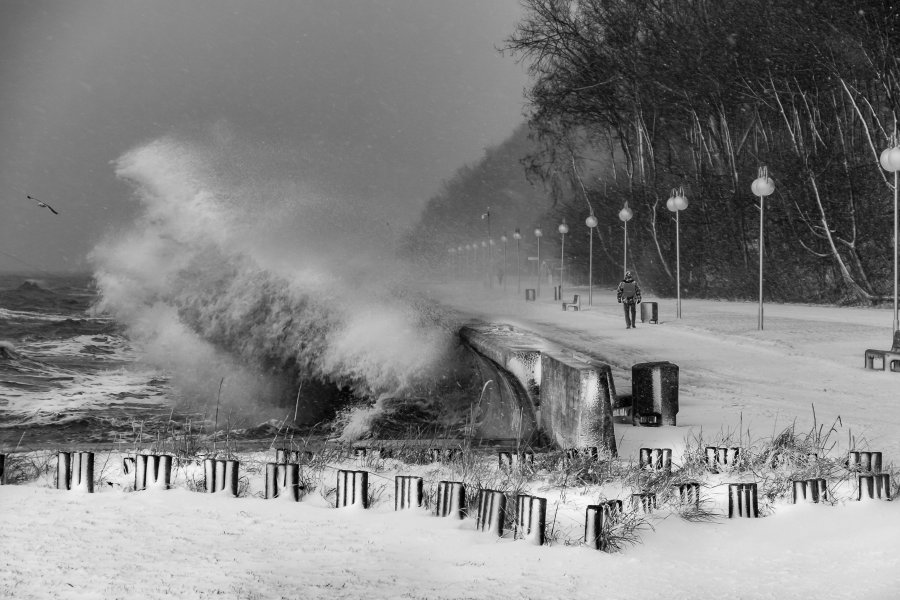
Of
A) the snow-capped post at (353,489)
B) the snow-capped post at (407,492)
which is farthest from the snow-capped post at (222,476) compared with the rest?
the snow-capped post at (407,492)

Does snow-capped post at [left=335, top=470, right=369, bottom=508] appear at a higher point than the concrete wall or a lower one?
lower

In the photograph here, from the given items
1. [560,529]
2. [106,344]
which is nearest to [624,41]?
[106,344]

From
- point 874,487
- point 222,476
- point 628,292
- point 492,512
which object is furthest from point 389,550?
point 628,292

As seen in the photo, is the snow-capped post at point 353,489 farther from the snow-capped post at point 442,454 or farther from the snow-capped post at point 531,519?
the snow-capped post at point 442,454

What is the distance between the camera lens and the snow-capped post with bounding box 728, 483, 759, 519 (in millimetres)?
6129

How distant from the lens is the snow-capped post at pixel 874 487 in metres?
6.40

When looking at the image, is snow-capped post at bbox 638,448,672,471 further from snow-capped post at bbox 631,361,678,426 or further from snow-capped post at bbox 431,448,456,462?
snow-capped post at bbox 631,361,678,426

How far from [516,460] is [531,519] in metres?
1.85

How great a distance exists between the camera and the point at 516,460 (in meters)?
7.36

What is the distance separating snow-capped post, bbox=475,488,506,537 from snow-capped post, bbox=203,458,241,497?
1.80 m

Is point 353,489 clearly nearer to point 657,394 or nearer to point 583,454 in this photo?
point 583,454

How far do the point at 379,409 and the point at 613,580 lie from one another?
911cm

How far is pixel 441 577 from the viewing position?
15.9 feet

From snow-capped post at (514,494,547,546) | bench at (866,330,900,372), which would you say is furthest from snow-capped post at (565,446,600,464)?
bench at (866,330,900,372)
